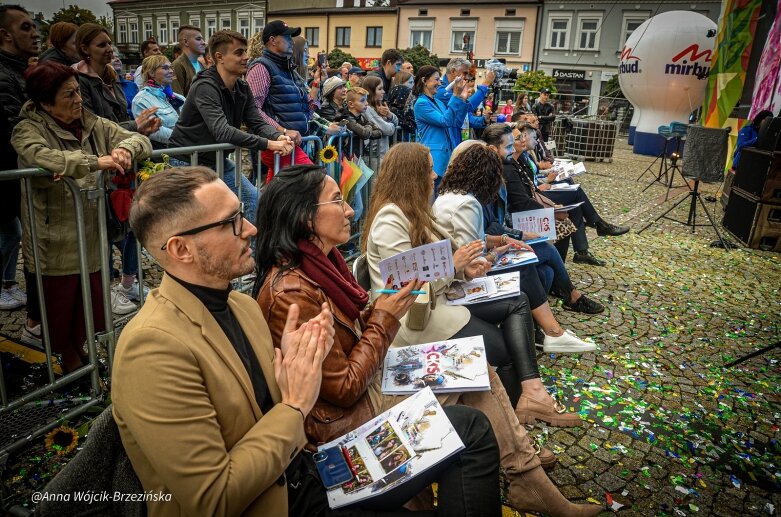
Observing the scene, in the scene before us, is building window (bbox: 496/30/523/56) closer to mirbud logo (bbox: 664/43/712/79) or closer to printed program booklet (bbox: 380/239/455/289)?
mirbud logo (bbox: 664/43/712/79)

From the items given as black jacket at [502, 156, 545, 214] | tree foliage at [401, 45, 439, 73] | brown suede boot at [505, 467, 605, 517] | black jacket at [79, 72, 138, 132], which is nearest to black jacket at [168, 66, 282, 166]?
black jacket at [79, 72, 138, 132]

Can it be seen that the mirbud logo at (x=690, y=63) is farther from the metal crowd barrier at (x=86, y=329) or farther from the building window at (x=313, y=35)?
the building window at (x=313, y=35)

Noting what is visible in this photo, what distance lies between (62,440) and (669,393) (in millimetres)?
3887

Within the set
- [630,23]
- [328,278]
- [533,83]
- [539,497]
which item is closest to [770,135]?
[539,497]

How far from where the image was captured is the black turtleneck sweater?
1581 mm

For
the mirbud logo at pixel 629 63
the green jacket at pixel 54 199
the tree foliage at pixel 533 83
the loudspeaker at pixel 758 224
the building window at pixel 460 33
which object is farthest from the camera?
the building window at pixel 460 33

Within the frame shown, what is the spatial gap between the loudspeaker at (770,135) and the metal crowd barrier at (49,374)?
26.7 feet

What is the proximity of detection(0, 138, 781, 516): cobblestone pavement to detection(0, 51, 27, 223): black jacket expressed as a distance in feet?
3.21

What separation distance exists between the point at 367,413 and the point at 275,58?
12.7ft

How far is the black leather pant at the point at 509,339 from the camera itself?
3080mm

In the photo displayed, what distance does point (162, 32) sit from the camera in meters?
56.9

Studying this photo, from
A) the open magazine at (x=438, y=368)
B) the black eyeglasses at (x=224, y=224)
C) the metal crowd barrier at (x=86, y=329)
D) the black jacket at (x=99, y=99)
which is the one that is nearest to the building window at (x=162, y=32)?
the black jacket at (x=99, y=99)

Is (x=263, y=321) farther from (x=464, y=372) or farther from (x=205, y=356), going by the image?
(x=464, y=372)

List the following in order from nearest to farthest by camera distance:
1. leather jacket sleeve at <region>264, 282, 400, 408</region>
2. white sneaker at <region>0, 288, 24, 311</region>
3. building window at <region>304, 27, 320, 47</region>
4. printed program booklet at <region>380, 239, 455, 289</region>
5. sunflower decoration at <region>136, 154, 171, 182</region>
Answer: leather jacket sleeve at <region>264, 282, 400, 408</region> → printed program booklet at <region>380, 239, 455, 289</region> → sunflower decoration at <region>136, 154, 171, 182</region> → white sneaker at <region>0, 288, 24, 311</region> → building window at <region>304, 27, 320, 47</region>
